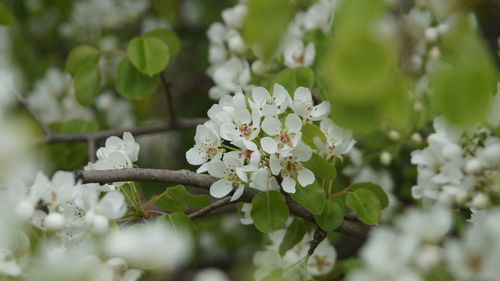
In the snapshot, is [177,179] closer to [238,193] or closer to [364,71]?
[238,193]

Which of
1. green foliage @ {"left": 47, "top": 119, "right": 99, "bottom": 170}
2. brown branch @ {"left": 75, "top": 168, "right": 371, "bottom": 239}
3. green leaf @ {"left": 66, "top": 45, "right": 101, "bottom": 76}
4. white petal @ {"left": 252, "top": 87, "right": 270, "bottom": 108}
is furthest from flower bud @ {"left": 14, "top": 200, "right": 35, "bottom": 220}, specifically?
green foliage @ {"left": 47, "top": 119, "right": 99, "bottom": 170}

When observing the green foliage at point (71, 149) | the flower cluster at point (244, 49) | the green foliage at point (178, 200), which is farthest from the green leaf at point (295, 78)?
the green foliage at point (71, 149)

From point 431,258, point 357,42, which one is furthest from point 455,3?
point 431,258

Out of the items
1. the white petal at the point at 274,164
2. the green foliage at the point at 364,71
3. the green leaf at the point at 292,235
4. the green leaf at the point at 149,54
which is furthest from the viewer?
the green leaf at the point at 149,54

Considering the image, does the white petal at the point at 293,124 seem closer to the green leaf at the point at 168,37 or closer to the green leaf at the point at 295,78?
the green leaf at the point at 295,78

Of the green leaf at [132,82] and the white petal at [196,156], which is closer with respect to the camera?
the white petal at [196,156]

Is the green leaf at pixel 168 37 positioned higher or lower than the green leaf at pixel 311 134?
higher

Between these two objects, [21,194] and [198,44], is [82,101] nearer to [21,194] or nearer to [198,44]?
[21,194]
